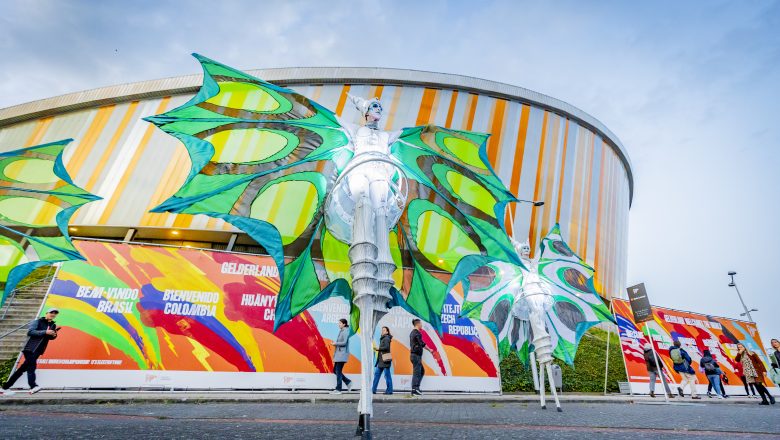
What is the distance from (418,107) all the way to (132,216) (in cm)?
1595

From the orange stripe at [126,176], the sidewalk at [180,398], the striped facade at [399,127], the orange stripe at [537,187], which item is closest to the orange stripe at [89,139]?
the striped facade at [399,127]

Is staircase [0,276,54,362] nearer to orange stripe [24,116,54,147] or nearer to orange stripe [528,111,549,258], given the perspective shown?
orange stripe [24,116,54,147]

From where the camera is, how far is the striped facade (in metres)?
19.8

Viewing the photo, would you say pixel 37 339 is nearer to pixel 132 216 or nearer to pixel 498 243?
pixel 498 243

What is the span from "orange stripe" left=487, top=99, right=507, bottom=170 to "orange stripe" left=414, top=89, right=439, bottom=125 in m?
3.65

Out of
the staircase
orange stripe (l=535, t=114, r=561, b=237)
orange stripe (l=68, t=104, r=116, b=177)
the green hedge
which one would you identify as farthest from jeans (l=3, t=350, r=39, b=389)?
orange stripe (l=535, t=114, r=561, b=237)

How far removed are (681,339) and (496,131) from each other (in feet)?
43.8

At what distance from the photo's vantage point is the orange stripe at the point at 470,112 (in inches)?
877

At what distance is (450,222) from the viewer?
4027mm

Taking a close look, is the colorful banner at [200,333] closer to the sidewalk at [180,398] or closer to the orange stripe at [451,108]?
the sidewalk at [180,398]

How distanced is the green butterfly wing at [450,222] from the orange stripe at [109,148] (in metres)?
21.9

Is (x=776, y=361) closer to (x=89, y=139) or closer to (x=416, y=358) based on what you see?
(x=416, y=358)

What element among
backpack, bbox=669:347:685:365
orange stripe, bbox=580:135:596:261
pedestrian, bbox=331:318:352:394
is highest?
orange stripe, bbox=580:135:596:261

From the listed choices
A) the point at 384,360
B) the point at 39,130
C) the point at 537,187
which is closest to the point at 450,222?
the point at 384,360
